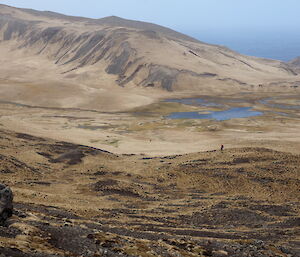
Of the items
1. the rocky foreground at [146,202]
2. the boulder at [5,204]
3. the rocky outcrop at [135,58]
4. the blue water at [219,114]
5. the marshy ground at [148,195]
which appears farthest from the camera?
the rocky outcrop at [135,58]

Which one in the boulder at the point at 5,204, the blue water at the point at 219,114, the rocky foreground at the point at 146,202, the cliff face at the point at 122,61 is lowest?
the rocky foreground at the point at 146,202

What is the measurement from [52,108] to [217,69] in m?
67.5

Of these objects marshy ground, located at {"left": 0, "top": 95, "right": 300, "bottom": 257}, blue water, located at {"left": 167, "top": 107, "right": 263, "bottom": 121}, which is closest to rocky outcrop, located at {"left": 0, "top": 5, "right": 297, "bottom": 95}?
blue water, located at {"left": 167, "top": 107, "right": 263, "bottom": 121}

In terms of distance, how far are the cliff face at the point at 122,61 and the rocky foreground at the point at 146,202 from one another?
249ft

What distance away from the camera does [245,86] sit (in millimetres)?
121312

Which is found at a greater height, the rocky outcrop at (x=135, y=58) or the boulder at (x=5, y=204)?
the rocky outcrop at (x=135, y=58)

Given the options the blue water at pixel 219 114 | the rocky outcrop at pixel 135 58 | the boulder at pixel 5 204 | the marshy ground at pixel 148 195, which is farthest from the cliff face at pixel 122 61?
the boulder at pixel 5 204

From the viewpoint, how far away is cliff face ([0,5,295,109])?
398ft

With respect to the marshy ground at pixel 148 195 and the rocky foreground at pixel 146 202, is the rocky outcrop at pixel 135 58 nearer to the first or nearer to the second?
the marshy ground at pixel 148 195

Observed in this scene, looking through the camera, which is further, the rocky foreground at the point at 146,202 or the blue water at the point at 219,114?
the blue water at the point at 219,114

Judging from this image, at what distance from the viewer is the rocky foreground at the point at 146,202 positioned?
18.2 metres

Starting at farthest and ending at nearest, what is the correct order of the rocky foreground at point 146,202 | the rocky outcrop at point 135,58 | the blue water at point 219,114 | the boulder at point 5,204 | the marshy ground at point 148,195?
the rocky outcrop at point 135,58 → the blue water at point 219,114 → the boulder at point 5,204 → the marshy ground at point 148,195 → the rocky foreground at point 146,202

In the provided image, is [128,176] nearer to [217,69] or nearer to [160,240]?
[160,240]

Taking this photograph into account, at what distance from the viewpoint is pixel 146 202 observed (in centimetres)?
2961
